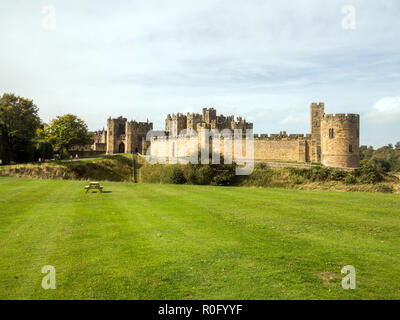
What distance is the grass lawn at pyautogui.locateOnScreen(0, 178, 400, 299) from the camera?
6859mm

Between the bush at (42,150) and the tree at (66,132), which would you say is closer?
the bush at (42,150)

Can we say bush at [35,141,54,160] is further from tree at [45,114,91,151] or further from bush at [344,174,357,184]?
bush at [344,174,357,184]

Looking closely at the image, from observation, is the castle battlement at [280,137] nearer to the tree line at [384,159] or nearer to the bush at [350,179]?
the bush at [350,179]

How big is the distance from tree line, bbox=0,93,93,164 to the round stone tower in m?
40.2

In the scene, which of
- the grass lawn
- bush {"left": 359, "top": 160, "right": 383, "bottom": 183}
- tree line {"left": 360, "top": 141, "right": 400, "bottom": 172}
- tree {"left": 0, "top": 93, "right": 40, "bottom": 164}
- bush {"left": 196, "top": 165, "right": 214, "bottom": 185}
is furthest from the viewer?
tree line {"left": 360, "top": 141, "right": 400, "bottom": 172}

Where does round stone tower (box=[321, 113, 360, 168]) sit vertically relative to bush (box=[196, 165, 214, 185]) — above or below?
above

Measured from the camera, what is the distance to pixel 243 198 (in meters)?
18.5

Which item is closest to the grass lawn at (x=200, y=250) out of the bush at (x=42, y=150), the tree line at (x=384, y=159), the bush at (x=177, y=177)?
the bush at (x=177, y=177)

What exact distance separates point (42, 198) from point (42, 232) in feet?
25.7

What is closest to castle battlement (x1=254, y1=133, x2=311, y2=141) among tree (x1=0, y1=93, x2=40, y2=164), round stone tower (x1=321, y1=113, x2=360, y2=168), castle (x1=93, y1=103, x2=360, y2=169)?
castle (x1=93, y1=103, x2=360, y2=169)

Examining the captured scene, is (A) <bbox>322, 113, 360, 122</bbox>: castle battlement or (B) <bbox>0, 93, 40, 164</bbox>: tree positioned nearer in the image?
(A) <bbox>322, 113, 360, 122</bbox>: castle battlement

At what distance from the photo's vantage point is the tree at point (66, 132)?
56.6m
